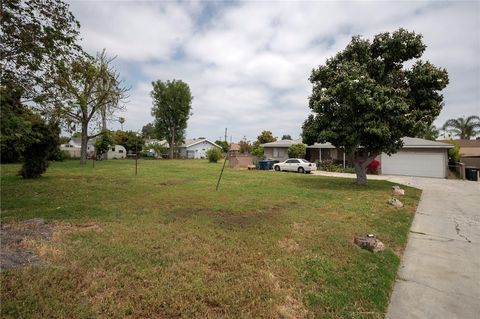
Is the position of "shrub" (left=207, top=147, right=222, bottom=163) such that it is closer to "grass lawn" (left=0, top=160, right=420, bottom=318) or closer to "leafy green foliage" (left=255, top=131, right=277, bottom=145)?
"leafy green foliage" (left=255, top=131, right=277, bottom=145)

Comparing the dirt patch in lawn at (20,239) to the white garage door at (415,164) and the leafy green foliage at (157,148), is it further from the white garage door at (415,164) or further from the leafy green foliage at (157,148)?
the leafy green foliage at (157,148)

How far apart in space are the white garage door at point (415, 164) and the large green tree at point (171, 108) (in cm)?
3991

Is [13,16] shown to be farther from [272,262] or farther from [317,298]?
[317,298]

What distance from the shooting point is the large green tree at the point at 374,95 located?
43.4 ft

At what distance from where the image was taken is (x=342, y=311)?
3.61 m

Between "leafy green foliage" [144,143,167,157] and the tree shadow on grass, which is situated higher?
"leafy green foliage" [144,143,167,157]

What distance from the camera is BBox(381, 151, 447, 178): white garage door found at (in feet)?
78.7

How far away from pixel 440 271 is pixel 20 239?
25.8 feet

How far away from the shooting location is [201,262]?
4727 mm

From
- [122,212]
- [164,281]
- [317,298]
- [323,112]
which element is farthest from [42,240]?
[323,112]

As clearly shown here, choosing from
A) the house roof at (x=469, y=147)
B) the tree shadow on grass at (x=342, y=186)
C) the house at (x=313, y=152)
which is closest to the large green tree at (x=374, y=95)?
the tree shadow on grass at (x=342, y=186)

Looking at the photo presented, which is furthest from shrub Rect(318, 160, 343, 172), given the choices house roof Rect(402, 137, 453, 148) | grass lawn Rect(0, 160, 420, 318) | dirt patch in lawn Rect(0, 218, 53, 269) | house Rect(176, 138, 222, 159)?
house Rect(176, 138, 222, 159)

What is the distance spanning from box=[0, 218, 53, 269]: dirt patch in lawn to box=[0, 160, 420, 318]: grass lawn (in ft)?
0.66

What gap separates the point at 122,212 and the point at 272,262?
4877 millimetres
